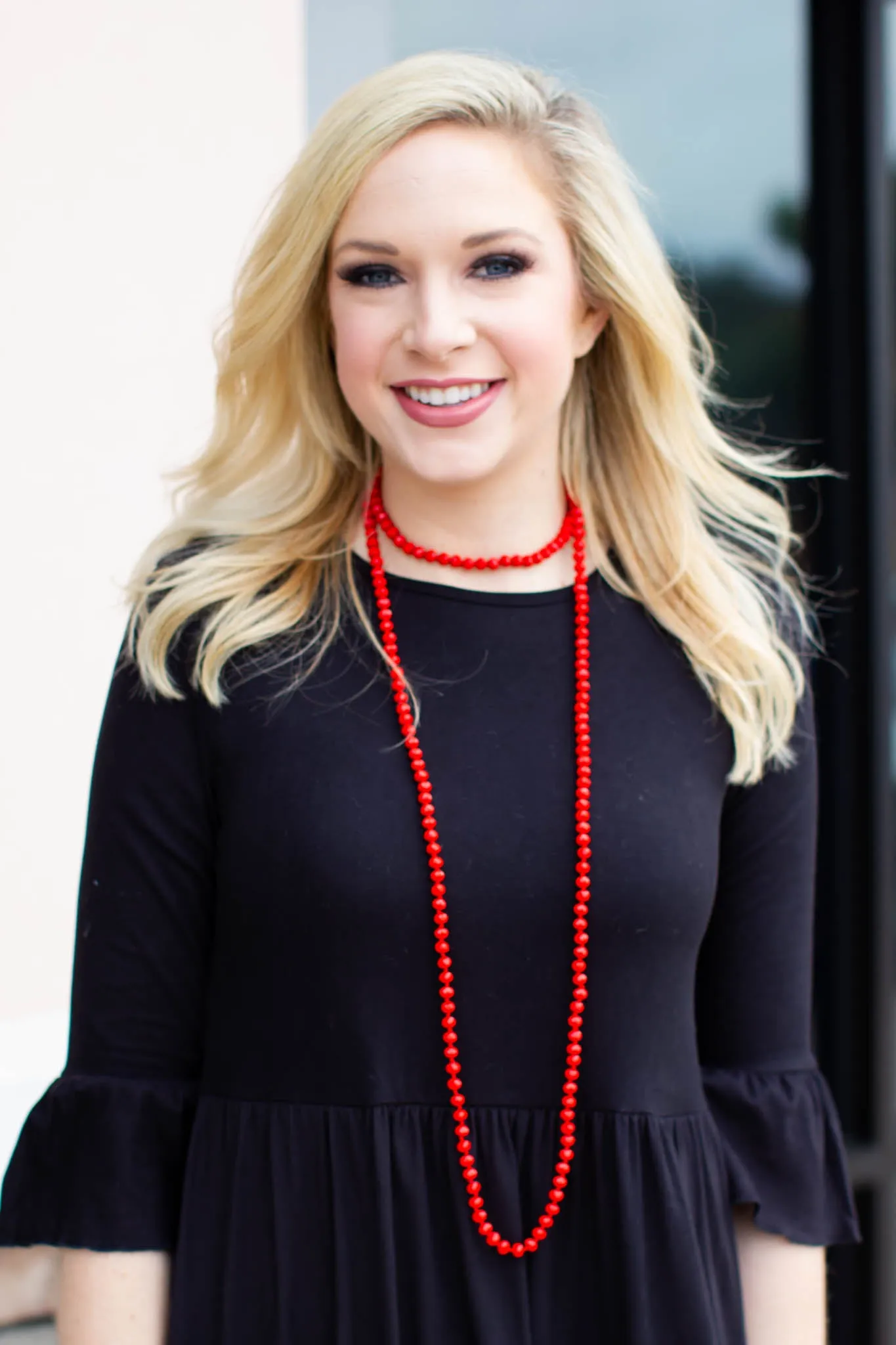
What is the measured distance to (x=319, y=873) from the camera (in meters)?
1.26

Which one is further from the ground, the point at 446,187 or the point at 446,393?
the point at 446,187

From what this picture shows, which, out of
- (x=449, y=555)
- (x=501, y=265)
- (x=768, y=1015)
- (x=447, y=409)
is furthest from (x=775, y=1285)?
(x=501, y=265)

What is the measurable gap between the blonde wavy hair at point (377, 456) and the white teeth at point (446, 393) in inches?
6.8

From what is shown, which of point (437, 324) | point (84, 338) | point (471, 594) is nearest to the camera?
point (437, 324)

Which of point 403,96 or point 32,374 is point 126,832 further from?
point 32,374

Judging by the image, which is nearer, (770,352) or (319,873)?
(319,873)

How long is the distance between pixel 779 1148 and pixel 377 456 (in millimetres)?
774

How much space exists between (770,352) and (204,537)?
1582 mm

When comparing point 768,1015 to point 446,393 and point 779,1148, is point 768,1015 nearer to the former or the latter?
point 779,1148

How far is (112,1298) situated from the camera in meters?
1.27

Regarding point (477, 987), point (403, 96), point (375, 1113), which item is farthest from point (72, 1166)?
point (403, 96)

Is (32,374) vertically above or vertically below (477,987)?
above

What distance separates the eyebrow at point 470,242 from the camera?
4.18 ft

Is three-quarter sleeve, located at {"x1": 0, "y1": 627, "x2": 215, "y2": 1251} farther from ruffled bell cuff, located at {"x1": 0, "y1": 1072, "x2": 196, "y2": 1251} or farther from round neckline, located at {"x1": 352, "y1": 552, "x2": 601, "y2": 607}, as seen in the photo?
round neckline, located at {"x1": 352, "y1": 552, "x2": 601, "y2": 607}
